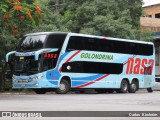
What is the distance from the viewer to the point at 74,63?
29812 mm

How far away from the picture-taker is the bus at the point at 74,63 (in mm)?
28500

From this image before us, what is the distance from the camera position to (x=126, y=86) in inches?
1329

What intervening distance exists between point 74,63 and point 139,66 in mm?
6797

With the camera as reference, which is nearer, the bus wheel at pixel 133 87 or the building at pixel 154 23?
the bus wheel at pixel 133 87

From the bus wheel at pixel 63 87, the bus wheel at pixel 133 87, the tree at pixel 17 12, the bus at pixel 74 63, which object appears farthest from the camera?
the bus wheel at pixel 133 87

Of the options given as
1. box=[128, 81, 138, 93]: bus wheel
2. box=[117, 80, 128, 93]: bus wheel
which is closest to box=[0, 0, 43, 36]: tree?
box=[117, 80, 128, 93]: bus wheel

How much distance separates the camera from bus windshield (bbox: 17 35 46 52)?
28297mm

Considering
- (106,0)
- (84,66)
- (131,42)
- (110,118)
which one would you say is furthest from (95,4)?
(110,118)

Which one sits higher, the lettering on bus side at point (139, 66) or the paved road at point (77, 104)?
the lettering on bus side at point (139, 66)

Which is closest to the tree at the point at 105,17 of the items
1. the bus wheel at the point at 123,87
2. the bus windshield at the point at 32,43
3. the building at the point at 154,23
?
the building at the point at 154,23

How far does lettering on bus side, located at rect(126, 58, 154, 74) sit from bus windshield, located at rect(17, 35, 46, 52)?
7.89 m

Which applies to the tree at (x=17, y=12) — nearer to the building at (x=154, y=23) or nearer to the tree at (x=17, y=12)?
the tree at (x=17, y=12)

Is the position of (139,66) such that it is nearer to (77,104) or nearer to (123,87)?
(123,87)

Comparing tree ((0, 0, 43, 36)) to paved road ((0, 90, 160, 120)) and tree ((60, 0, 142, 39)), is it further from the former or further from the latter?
tree ((60, 0, 142, 39))
